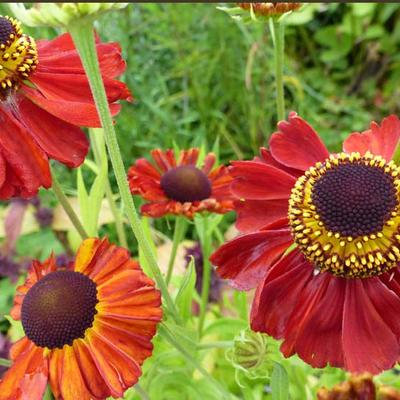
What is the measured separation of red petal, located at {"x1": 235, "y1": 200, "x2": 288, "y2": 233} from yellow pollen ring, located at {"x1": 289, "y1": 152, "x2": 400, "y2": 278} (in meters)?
0.04

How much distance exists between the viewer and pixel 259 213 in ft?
2.01

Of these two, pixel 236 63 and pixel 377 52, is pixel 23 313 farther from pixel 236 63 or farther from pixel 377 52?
pixel 377 52

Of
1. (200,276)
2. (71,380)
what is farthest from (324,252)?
(200,276)

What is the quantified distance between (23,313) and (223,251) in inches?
7.1

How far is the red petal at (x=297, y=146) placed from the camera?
0.61 meters

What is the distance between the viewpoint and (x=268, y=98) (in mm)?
1684

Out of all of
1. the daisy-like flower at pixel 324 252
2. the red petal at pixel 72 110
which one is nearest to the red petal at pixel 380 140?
the daisy-like flower at pixel 324 252

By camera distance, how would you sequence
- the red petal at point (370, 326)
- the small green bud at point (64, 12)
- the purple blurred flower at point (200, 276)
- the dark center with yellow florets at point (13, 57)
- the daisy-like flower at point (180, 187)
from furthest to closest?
the purple blurred flower at point (200, 276) → the daisy-like flower at point (180, 187) → the dark center with yellow florets at point (13, 57) → the red petal at point (370, 326) → the small green bud at point (64, 12)

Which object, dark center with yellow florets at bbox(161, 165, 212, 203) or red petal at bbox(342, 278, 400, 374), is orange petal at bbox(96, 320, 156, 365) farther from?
dark center with yellow florets at bbox(161, 165, 212, 203)

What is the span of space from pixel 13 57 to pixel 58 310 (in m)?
0.22

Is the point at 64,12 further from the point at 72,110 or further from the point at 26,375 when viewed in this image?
the point at 26,375

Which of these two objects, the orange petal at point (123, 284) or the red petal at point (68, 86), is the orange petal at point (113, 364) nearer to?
the orange petal at point (123, 284)

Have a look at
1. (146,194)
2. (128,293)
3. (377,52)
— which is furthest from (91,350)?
(377,52)

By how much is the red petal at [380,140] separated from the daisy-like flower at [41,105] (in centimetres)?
20
